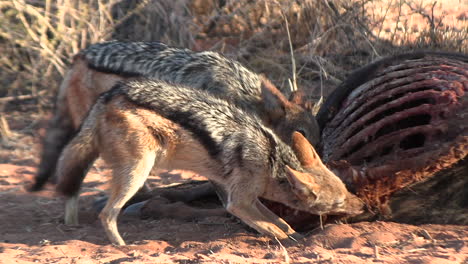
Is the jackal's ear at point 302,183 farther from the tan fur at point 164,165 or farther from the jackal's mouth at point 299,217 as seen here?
the jackal's mouth at point 299,217

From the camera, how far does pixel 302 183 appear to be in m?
4.81

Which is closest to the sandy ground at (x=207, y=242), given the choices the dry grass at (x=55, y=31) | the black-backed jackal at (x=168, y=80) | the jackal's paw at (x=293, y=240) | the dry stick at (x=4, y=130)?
the jackal's paw at (x=293, y=240)

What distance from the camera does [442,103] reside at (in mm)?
4750

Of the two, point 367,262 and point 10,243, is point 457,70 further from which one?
point 10,243

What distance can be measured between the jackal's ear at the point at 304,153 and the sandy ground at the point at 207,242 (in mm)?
506

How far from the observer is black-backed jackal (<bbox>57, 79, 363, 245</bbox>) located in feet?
16.3

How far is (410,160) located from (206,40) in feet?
20.0

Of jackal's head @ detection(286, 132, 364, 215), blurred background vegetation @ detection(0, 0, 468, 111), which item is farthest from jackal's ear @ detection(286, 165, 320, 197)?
blurred background vegetation @ detection(0, 0, 468, 111)

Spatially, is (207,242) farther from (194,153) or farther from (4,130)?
(4,130)

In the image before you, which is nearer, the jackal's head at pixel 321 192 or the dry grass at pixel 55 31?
the jackal's head at pixel 321 192

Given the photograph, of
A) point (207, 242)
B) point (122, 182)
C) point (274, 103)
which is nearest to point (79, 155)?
point (122, 182)

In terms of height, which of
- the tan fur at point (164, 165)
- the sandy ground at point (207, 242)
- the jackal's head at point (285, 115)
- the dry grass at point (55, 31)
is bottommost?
the sandy ground at point (207, 242)

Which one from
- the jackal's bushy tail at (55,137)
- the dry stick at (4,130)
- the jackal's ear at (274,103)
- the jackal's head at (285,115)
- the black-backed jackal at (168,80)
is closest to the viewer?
the jackal's bushy tail at (55,137)

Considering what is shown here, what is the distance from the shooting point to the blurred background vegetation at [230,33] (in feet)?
29.0
